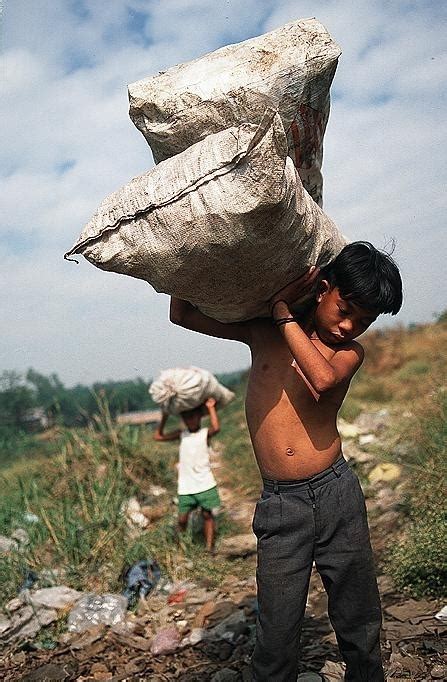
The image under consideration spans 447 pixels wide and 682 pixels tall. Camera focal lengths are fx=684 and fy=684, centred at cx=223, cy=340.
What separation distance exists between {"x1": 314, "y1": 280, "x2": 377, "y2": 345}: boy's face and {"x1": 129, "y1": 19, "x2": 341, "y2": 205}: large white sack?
0.53m

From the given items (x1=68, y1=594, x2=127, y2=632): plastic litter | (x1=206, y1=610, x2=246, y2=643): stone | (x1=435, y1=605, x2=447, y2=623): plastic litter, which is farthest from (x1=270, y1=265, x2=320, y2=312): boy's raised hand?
(x1=68, y1=594, x2=127, y2=632): plastic litter

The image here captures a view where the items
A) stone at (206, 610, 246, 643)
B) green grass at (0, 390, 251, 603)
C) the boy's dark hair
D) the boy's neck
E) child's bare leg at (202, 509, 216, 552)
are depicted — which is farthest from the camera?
child's bare leg at (202, 509, 216, 552)

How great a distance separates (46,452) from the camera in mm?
6422

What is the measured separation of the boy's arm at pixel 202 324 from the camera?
2484 millimetres

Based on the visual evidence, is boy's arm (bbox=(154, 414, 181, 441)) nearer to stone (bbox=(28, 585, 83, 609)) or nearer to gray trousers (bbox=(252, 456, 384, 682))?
stone (bbox=(28, 585, 83, 609))

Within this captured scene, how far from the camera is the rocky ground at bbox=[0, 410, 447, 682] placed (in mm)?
2918

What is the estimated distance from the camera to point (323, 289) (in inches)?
89.5

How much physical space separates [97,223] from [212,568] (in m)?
3.07

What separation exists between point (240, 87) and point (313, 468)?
4.05ft

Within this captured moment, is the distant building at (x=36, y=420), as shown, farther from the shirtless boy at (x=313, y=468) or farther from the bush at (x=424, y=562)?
the shirtless boy at (x=313, y=468)

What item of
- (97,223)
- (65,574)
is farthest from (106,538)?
(97,223)

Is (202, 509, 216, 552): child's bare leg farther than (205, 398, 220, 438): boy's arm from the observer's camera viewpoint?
No

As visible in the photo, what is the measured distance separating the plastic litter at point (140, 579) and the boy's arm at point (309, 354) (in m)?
2.53

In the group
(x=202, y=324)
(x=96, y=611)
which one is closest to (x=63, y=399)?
(x=96, y=611)
